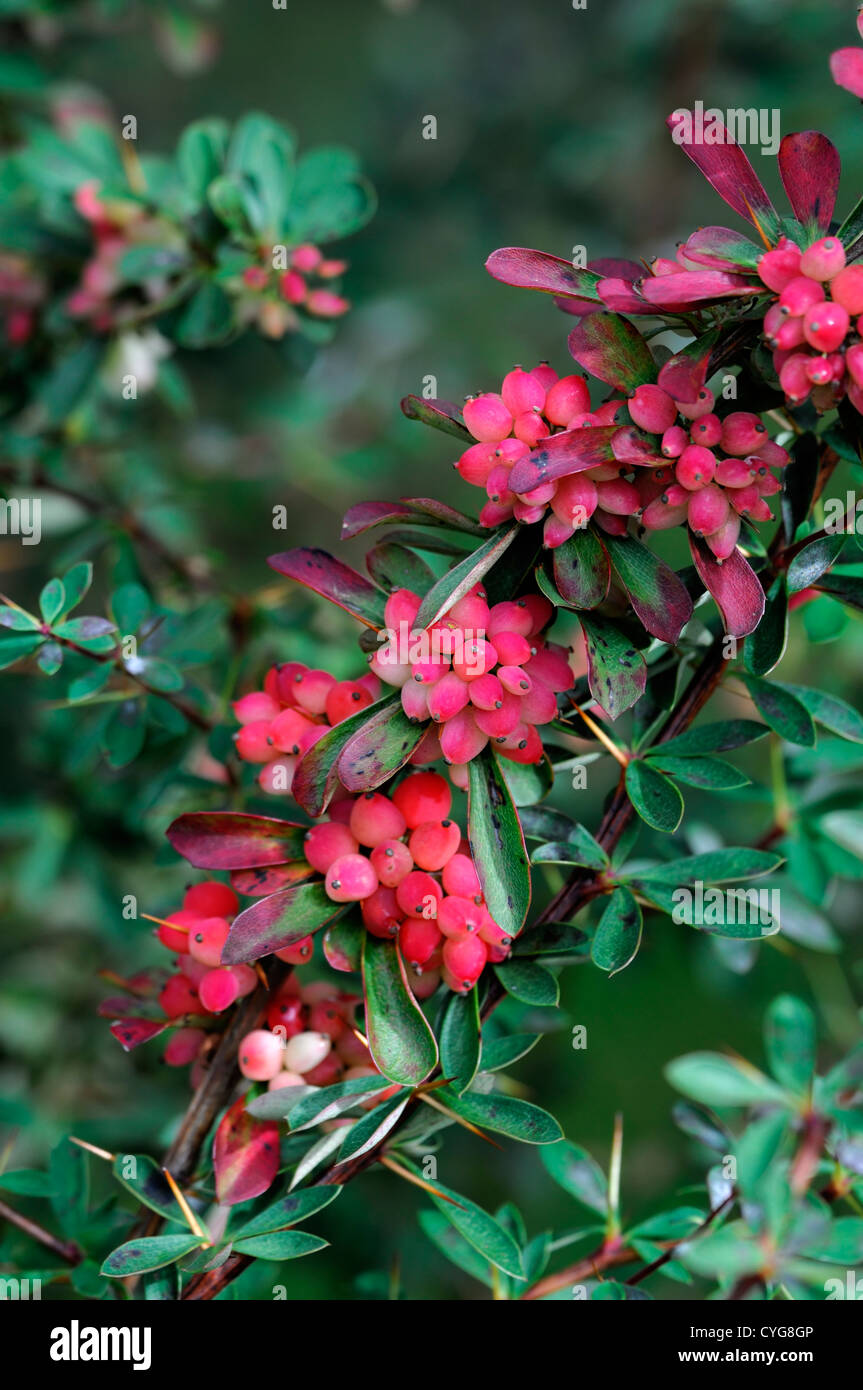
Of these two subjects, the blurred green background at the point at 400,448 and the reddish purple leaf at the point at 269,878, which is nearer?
the reddish purple leaf at the point at 269,878

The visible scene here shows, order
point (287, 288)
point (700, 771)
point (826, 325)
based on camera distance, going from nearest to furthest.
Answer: point (826, 325)
point (700, 771)
point (287, 288)

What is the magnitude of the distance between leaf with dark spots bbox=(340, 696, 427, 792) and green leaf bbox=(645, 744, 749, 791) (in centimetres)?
11

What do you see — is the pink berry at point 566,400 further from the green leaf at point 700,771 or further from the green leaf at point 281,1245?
the green leaf at point 281,1245

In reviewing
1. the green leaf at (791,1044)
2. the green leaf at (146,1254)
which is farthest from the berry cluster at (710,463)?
the green leaf at (146,1254)

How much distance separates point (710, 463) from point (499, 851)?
0.49 ft

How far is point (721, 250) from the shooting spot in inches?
14.8

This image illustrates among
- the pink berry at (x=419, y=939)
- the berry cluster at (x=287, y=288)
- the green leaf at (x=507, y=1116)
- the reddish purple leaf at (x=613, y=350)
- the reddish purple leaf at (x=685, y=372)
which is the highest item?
the berry cluster at (x=287, y=288)

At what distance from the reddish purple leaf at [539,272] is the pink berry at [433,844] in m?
0.19

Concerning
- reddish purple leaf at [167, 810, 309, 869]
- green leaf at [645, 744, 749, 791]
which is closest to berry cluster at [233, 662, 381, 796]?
reddish purple leaf at [167, 810, 309, 869]

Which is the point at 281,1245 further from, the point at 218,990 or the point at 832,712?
the point at 832,712

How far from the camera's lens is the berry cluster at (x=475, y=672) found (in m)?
0.38

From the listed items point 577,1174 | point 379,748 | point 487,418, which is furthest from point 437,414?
point 577,1174

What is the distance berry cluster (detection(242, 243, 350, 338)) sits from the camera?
2.11 ft
